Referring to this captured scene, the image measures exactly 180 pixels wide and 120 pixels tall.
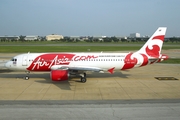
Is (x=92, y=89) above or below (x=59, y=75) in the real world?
below

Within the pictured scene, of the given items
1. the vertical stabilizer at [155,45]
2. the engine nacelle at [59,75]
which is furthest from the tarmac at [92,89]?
the vertical stabilizer at [155,45]

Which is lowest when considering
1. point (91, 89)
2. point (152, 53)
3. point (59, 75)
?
point (91, 89)

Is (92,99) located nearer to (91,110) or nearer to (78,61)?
(91,110)

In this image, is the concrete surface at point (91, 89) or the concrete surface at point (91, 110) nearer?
the concrete surface at point (91, 110)

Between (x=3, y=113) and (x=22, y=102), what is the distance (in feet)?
9.17

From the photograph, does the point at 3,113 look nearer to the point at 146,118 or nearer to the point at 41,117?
the point at 41,117

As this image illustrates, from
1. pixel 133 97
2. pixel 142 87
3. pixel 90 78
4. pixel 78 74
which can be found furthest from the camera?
pixel 90 78

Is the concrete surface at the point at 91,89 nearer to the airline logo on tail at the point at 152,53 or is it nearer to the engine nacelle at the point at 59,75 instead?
the engine nacelle at the point at 59,75

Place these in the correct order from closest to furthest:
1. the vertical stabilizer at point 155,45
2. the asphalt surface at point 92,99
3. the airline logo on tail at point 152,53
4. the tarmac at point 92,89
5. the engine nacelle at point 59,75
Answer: the asphalt surface at point 92,99 < the tarmac at point 92,89 < the engine nacelle at point 59,75 < the airline logo on tail at point 152,53 < the vertical stabilizer at point 155,45

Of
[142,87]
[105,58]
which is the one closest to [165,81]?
[142,87]

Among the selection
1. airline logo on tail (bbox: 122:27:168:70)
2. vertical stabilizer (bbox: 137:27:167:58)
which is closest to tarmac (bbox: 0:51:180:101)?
airline logo on tail (bbox: 122:27:168:70)

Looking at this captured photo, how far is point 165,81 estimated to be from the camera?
81.5ft

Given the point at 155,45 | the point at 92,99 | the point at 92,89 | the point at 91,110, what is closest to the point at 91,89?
the point at 92,89

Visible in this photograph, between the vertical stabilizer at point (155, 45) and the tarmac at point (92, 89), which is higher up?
the vertical stabilizer at point (155, 45)
